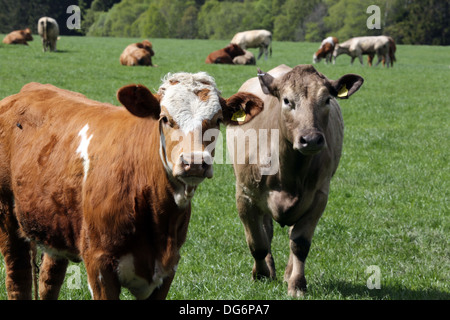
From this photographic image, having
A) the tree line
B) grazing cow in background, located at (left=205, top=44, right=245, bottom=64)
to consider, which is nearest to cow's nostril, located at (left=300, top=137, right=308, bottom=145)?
grazing cow in background, located at (left=205, top=44, right=245, bottom=64)

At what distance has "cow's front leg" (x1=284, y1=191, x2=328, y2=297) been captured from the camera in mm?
5277

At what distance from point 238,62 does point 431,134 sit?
16249mm

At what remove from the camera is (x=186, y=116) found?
3.48 meters

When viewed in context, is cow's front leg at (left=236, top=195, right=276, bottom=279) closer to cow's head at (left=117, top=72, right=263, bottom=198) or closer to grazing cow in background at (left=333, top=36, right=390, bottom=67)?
cow's head at (left=117, top=72, right=263, bottom=198)

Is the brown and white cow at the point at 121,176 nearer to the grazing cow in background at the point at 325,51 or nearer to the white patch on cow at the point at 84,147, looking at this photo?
the white patch on cow at the point at 84,147

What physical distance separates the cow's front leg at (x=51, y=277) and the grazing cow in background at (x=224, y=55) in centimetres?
2417

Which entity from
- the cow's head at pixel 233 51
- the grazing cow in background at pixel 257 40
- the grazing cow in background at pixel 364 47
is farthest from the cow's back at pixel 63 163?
the grazing cow in background at pixel 364 47

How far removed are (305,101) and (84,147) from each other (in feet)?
6.96

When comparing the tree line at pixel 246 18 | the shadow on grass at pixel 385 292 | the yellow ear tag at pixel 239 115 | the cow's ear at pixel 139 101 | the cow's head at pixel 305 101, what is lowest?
the tree line at pixel 246 18

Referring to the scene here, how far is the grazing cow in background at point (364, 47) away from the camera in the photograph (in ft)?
115

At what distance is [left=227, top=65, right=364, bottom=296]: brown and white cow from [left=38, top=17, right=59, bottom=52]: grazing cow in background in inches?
923

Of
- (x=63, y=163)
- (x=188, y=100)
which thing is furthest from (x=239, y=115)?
(x=63, y=163)
